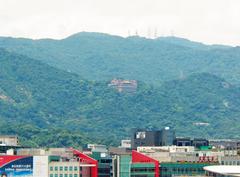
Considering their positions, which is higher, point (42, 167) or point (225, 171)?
point (42, 167)

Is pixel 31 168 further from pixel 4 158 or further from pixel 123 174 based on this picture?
pixel 123 174

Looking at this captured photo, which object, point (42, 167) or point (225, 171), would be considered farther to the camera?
point (42, 167)

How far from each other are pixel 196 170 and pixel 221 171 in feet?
244

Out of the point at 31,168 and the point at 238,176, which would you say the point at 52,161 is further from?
the point at 238,176

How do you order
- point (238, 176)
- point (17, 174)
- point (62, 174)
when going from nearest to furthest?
1. point (238, 176)
2. point (17, 174)
3. point (62, 174)

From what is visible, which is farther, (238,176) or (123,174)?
(123,174)

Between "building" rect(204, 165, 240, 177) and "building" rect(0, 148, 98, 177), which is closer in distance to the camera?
"building" rect(204, 165, 240, 177)

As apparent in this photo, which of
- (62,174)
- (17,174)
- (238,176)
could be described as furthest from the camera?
(62,174)

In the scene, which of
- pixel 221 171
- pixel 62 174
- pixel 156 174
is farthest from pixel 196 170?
pixel 221 171

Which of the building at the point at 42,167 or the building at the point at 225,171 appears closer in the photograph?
the building at the point at 225,171

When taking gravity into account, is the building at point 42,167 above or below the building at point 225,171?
above

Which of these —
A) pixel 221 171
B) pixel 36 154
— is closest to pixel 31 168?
pixel 36 154

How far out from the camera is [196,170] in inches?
7835

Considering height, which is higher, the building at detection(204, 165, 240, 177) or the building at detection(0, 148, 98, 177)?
the building at detection(0, 148, 98, 177)
